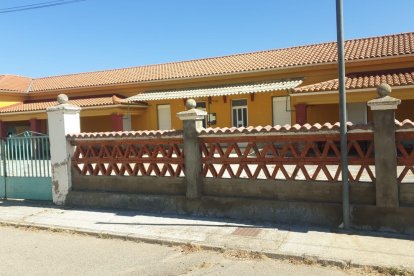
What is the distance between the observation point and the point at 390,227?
5.97 meters

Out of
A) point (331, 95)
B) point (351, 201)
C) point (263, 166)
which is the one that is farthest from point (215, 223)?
point (331, 95)

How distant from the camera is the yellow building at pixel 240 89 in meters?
16.5

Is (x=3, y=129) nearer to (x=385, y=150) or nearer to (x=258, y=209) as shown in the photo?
(x=258, y=209)

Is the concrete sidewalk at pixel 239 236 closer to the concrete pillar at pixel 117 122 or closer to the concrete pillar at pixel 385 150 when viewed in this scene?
the concrete pillar at pixel 385 150

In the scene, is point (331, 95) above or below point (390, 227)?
above

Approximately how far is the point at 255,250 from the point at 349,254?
4.12ft

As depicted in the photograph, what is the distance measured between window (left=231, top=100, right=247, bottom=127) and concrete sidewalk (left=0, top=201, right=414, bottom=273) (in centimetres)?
1265

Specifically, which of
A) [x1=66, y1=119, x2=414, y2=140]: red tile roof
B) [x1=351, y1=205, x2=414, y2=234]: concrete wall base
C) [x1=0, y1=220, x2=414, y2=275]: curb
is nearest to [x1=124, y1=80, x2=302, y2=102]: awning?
[x1=66, y1=119, x2=414, y2=140]: red tile roof

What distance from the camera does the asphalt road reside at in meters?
4.86

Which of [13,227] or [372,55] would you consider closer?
[13,227]

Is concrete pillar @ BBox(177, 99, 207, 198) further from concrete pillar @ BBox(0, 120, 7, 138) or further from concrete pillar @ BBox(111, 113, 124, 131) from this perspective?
concrete pillar @ BBox(0, 120, 7, 138)

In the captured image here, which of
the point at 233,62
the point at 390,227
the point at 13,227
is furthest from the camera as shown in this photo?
the point at 233,62

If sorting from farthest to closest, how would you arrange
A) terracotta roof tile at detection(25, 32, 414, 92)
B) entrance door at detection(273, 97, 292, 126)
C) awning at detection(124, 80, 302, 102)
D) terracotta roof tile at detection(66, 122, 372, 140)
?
1. entrance door at detection(273, 97, 292, 126)
2. terracotta roof tile at detection(25, 32, 414, 92)
3. awning at detection(124, 80, 302, 102)
4. terracotta roof tile at detection(66, 122, 372, 140)

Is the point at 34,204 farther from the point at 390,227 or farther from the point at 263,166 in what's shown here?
the point at 390,227
